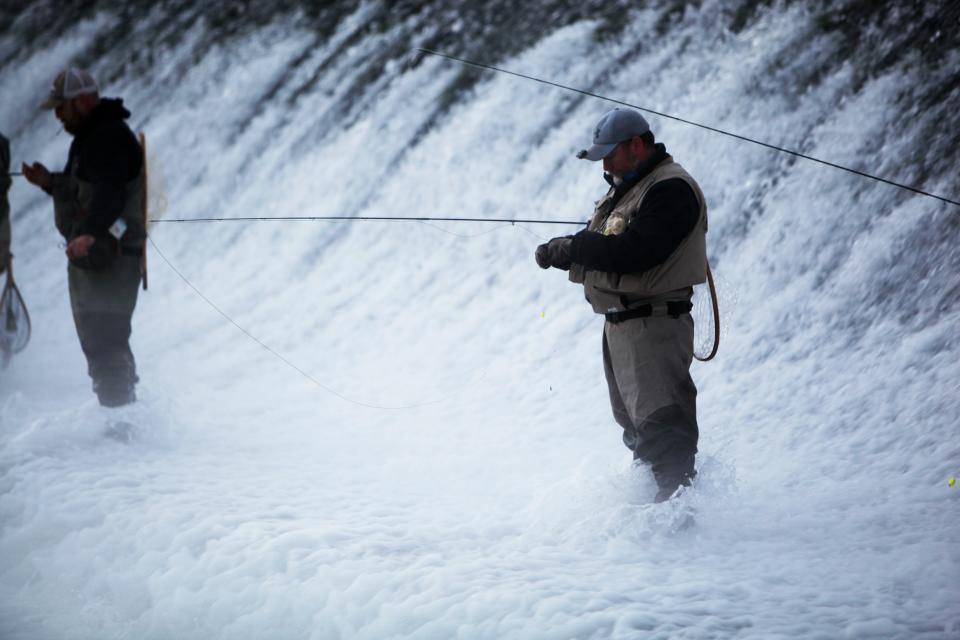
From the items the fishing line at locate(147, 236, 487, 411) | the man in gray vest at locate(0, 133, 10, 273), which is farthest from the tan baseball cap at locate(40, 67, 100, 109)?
the man in gray vest at locate(0, 133, 10, 273)

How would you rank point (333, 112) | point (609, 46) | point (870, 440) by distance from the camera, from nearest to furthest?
point (870, 440), point (609, 46), point (333, 112)

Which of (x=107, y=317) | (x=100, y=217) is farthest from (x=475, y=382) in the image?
(x=100, y=217)

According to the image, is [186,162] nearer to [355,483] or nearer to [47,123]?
[47,123]

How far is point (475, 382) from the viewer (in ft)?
21.0

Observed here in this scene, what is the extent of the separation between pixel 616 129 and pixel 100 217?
277 centimetres

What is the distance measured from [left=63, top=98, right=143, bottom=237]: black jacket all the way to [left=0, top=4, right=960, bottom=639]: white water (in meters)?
1.10

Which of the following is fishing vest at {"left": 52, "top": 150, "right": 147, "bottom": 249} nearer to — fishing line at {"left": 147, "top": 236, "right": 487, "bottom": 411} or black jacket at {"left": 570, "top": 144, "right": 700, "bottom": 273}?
fishing line at {"left": 147, "top": 236, "right": 487, "bottom": 411}

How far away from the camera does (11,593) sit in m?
3.68

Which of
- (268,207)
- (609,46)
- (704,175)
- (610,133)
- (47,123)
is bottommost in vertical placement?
(610,133)

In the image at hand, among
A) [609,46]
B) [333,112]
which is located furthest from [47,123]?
[609,46]

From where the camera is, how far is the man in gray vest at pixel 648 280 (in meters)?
3.28

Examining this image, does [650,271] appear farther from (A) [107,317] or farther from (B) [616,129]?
(A) [107,317]

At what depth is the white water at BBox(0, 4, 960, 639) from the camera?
3.27m

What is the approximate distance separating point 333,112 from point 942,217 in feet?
20.1
